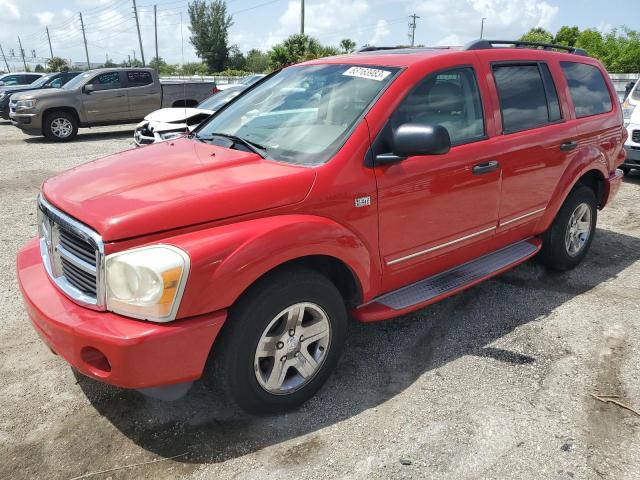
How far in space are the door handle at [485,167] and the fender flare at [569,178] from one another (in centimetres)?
94

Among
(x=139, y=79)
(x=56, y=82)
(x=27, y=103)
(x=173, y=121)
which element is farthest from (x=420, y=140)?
(x=56, y=82)

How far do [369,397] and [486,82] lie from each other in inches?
87.8

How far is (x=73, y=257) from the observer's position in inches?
96.9

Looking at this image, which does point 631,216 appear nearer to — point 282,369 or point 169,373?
point 282,369

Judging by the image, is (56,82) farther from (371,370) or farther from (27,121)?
(371,370)

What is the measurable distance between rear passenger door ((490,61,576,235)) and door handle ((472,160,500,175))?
0.19 feet

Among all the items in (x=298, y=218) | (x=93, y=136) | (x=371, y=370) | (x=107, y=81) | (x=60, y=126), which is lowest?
(x=93, y=136)

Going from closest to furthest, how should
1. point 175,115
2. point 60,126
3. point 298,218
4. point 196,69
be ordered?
point 298,218 < point 175,115 < point 60,126 < point 196,69

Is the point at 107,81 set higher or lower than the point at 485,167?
higher

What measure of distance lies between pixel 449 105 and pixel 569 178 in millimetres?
1528

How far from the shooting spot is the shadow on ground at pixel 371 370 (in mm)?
2641

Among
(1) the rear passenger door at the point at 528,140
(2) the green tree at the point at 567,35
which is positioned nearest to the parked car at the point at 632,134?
(1) the rear passenger door at the point at 528,140

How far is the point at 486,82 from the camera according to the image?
3.54 metres

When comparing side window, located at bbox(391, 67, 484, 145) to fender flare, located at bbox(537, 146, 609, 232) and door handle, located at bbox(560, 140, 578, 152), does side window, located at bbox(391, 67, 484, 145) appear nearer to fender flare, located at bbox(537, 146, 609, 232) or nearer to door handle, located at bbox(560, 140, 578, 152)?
door handle, located at bbox(560, 140, 578, 152)
